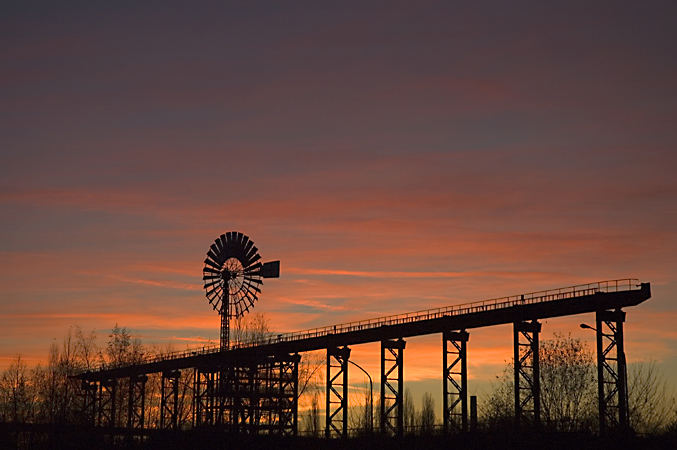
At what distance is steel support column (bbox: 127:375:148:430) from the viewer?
126 m

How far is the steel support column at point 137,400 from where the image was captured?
12556 centimetres

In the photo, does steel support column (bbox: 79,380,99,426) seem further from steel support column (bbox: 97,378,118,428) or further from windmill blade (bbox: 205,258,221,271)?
windmill blade (bbox: 205,258,221,271)

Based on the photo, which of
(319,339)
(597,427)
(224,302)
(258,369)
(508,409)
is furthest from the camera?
(224,302)

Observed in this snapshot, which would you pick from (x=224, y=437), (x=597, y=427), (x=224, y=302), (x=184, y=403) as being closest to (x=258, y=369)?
(x=224, y=302)

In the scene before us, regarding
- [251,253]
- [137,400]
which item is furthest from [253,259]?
[137,400]

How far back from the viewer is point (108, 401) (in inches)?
5295

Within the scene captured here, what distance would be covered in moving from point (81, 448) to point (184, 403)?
60.6 metres

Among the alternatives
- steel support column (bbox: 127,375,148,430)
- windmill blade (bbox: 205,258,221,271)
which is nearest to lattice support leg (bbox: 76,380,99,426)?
steel support column (bbox: 127,375,148,430)

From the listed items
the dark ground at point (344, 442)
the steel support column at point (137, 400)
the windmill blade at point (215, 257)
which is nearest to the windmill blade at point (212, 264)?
the windmill blade at point (215, 257)

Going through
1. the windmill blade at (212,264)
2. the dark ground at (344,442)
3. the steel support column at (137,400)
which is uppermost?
the windmill blade at (212,264)

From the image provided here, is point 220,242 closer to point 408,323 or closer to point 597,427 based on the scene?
point 408,323

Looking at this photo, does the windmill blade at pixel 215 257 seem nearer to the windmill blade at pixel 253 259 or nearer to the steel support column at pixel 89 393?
the windmill blade at pixel 253 259

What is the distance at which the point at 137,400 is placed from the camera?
5325 inches

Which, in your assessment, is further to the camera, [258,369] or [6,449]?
[258,369]
